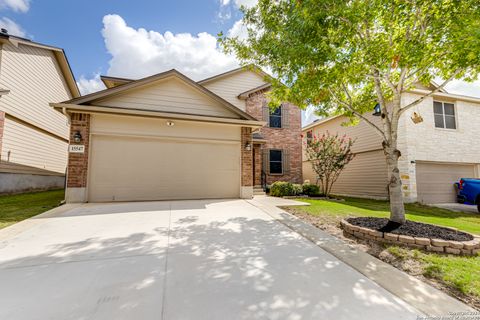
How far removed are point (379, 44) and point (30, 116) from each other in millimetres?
14494

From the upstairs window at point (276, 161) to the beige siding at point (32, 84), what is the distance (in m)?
12.9

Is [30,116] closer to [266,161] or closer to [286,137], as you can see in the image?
[266,161]

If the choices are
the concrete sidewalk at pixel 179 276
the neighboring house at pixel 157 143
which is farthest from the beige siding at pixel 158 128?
the concrete sidewalk at pixel 179 276

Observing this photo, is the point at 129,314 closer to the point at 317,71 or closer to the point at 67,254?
the point at 67,254

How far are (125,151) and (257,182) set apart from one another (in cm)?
699

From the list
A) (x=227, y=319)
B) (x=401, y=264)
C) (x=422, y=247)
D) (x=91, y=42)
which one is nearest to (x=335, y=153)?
(x=422, y=247)

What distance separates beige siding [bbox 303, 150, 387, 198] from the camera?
11.2 meters

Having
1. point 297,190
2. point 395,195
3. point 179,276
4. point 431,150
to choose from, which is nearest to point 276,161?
point 297,190

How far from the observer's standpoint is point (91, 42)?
11.5m

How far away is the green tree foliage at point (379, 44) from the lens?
394 cm

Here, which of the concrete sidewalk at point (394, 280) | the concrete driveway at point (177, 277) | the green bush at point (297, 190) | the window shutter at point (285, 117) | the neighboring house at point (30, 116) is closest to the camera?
the concrete driveway at point (177, 277)

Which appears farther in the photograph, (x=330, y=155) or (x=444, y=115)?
(x=444, y=115)

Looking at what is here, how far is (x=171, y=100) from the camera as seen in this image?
8.79 meters

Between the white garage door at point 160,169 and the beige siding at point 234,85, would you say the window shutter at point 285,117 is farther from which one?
the white garage door at point 160,169
